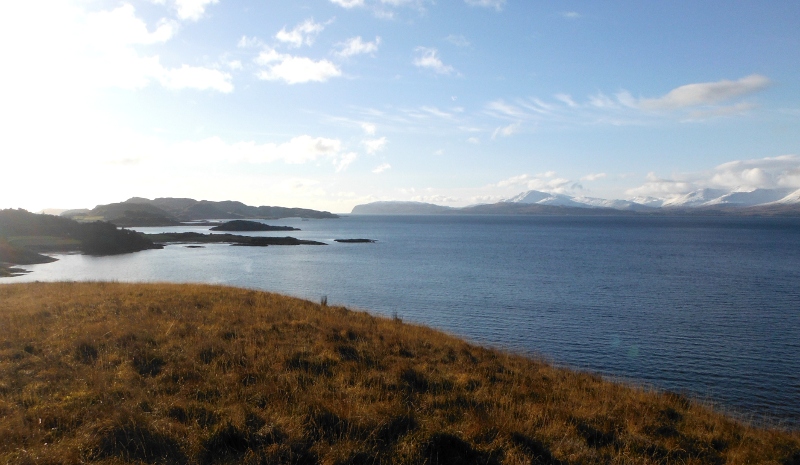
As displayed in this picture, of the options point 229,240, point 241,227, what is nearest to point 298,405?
point 229,240

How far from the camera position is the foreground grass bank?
24.7ft

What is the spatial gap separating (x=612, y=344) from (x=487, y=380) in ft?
64.1

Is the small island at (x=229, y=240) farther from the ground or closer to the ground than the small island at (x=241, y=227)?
closer to the ground

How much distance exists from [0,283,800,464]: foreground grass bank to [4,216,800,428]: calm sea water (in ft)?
35.0

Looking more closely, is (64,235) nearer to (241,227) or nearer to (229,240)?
(229,240)

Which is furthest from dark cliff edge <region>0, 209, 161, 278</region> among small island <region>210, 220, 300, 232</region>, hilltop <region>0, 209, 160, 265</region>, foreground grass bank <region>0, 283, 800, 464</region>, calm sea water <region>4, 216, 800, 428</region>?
foreground grass bank <region>0, 283, 800, 464</region>

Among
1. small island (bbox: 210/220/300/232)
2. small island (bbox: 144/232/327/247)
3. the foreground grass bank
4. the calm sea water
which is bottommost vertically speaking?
the calm sea water

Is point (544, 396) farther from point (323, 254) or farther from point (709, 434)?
point (323, 254)

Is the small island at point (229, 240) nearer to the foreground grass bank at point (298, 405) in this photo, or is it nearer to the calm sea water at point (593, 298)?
the calm sea water at point (593, 298)

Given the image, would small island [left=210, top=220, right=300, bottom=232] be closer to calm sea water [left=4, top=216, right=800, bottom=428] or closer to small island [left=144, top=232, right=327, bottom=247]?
small island [left=144, top=232, right=327, bottom=247]

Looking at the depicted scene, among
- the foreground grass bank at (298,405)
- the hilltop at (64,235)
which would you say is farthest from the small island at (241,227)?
the foreground grass bank at (298,405)

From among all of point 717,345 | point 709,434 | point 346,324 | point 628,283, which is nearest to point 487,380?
point 709,434

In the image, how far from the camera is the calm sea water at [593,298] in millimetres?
24359

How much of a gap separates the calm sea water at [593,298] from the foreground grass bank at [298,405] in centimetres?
1068
